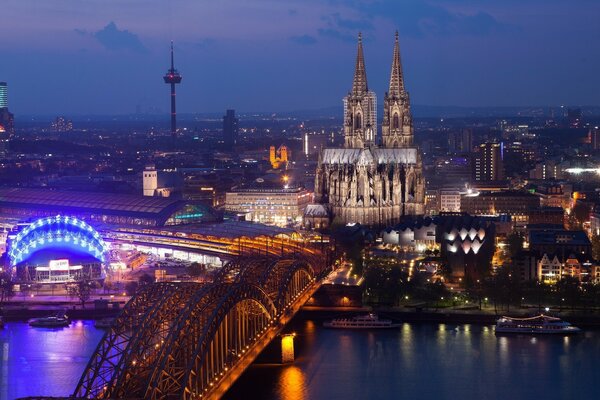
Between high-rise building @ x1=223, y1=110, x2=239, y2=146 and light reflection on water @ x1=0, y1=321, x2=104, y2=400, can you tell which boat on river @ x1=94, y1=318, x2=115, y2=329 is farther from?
→ high-rise building @ x1=223, y1=110, x2=239, y2=146

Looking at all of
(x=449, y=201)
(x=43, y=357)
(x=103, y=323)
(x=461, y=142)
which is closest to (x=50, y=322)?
(x=103, y=323)

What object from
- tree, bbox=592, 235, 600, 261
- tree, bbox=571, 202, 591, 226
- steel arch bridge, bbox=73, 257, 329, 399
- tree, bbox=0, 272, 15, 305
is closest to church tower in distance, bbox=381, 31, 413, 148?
tree, bbox=571, 202, 591, 226

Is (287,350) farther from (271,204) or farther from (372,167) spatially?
(271,204)

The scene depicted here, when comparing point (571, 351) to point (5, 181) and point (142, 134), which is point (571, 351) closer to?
point (5, 181)

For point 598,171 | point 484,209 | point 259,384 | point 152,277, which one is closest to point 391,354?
point 259,384

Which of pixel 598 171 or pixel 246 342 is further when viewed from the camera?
pixel 598 171
